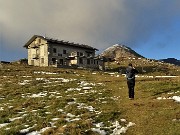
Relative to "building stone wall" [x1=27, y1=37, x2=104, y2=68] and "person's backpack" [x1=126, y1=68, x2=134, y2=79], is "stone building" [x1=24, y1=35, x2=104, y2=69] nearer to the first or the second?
"building stone wall" [x1=27, y1=37, x2=104, y2=68]

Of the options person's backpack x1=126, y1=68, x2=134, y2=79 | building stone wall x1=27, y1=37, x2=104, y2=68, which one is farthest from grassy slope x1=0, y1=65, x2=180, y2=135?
building stone wall x1=27, y1=37, x2=104, y2=68

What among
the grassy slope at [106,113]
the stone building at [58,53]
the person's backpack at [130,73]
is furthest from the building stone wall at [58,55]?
the person's backpack at [130,73]

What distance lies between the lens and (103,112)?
23.8 metres

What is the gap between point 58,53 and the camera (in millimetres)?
115062

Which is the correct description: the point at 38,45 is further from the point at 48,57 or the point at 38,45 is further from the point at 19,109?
the point at 19,109

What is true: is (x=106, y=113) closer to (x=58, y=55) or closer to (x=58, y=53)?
(x=58, y=53)

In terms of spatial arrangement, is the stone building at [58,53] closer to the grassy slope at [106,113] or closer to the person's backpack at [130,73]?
the grassy slope at [106,113]

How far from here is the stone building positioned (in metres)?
113

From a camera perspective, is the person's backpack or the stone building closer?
the person's backpack

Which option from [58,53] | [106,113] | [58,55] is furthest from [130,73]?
[58,55]

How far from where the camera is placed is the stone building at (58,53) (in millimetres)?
113188

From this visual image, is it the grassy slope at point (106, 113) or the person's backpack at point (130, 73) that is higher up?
the person's backpack at point (130, 73)

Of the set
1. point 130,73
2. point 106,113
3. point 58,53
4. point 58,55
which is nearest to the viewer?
point 106,113

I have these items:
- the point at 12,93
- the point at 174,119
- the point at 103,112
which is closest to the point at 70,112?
the point at 103,112
